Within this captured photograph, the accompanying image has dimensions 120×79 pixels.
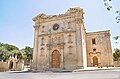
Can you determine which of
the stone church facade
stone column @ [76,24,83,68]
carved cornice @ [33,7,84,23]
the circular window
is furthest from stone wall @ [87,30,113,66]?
the circular window

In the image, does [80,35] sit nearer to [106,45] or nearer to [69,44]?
[69,44]

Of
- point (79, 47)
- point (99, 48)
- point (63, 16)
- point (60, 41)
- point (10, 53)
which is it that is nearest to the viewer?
point (79, 47)

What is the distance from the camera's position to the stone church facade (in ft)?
77.5

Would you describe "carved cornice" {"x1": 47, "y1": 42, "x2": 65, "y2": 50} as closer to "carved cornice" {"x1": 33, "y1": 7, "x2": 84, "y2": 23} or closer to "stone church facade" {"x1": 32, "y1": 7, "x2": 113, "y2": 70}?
"stone church facade" {"x1": 32, "y1": 7, "x2": 113, "y2": 70}

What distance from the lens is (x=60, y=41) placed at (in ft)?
82.7

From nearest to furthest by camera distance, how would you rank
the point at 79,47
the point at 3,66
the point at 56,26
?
1. the point at 79,47
2. the point at 56,26
3. the point at 3,66

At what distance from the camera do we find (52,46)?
2544 cm

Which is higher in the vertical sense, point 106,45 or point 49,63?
point 106,45

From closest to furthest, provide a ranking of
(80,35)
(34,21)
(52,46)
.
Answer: (80,35), (52,46), (34,21)

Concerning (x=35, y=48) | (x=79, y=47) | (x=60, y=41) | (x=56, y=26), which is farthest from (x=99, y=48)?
(x=35, y=48)

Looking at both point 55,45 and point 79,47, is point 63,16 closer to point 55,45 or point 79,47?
point 55,45

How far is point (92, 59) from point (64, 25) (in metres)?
11.7

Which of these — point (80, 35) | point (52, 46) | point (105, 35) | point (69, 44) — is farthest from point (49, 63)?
point (105, 35)

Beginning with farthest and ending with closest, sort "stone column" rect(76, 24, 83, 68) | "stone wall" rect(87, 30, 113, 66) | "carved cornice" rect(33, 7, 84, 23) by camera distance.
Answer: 1. "stone wall" rect(87, 30, 113, 66)
2. "carved cornice" rect(33, 7, 84, 23)
3. "stone column" rect(76, 24, 83, 68)
